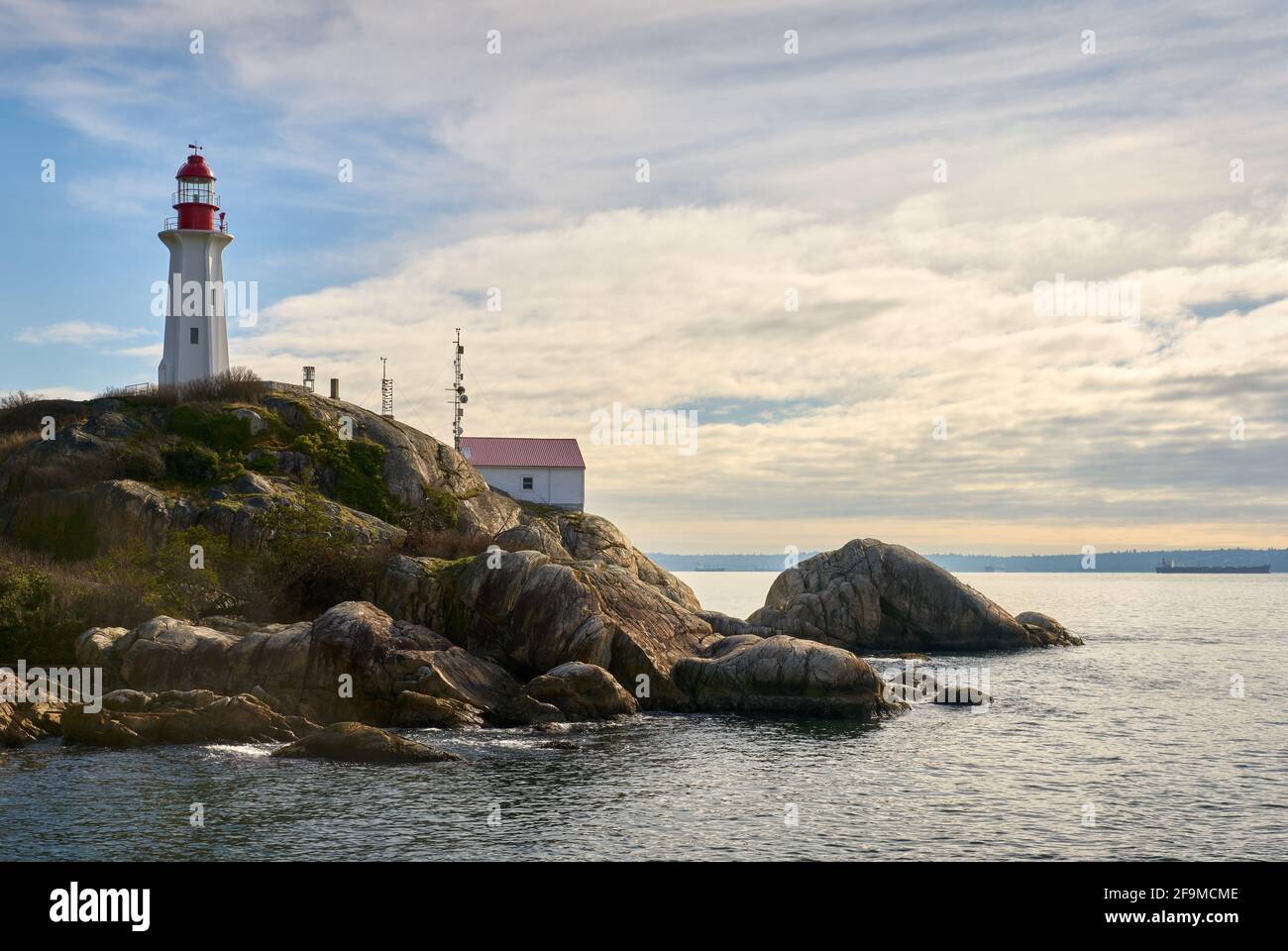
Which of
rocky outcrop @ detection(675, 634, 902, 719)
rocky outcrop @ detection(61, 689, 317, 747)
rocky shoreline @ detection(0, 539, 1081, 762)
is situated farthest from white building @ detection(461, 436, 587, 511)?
rocky outcrop @ detection(61, 689, 317, 747)

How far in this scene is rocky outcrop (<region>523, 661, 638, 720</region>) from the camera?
125ft

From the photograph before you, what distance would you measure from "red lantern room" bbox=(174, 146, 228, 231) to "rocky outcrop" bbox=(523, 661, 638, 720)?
41.1m

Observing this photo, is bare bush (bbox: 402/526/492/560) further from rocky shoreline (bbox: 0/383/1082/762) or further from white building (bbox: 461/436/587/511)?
white building (bbox: 461/436/587/511)

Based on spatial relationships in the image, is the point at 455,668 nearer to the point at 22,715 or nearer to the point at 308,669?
the point at 308,669

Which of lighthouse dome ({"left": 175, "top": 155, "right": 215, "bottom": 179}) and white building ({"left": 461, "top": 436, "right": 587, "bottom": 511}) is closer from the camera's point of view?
lighthouse dome ({"left": 175, "top": 155, "right": 215, "bottom": 179})

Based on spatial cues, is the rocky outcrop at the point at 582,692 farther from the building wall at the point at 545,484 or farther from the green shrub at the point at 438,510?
the building wall at the point at 545,484

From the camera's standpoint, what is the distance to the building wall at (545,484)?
3142 inches

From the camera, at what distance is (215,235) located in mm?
64750

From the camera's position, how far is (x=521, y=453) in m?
81.2

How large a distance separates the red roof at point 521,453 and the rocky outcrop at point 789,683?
3956 centimetres

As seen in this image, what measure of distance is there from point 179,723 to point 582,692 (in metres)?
13.4

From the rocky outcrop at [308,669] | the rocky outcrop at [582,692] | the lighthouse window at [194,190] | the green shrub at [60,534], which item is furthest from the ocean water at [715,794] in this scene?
the lighthouse window at [194,190]

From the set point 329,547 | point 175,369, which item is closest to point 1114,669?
point 329,547

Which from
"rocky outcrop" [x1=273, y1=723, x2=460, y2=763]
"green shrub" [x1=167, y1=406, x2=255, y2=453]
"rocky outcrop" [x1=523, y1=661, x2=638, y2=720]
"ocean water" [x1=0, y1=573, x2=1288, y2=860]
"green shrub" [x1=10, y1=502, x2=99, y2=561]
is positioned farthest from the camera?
"green shrub" [x1=167, y1=406, x2=255, y2=453]
